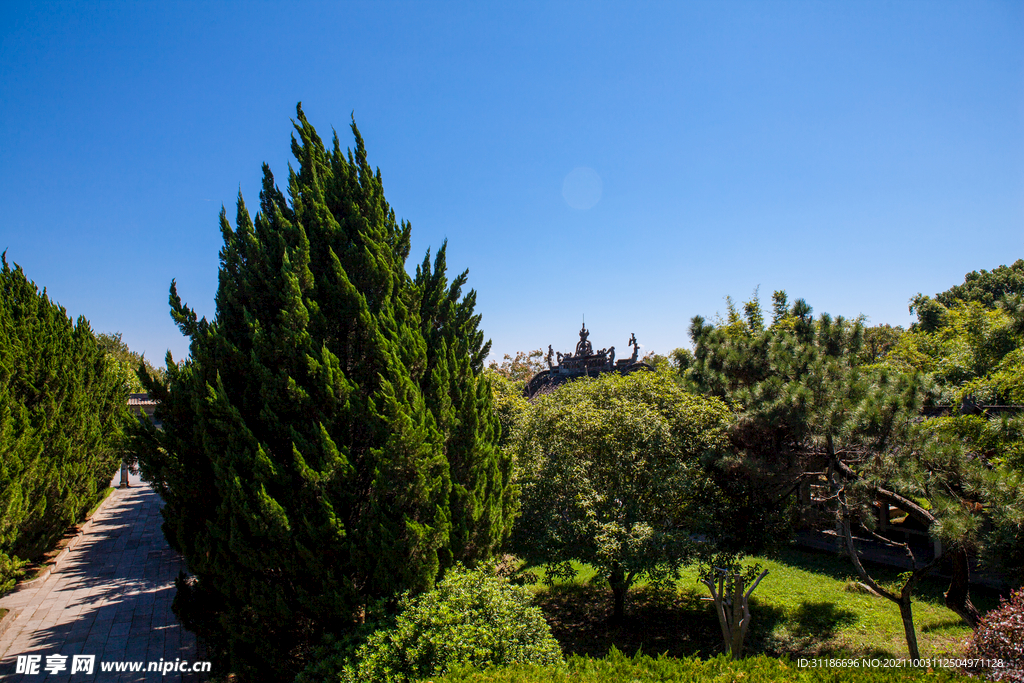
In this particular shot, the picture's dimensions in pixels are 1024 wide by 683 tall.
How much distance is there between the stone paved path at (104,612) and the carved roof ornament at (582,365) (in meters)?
15.5

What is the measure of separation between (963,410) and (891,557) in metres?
5.13

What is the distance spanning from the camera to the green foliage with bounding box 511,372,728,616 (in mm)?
9109

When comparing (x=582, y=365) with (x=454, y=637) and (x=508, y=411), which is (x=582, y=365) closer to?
(x=508, y=411)

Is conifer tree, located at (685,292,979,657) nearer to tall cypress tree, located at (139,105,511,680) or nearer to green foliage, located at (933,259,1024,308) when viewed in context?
tall cypress tree, located at (139,105,511,680)

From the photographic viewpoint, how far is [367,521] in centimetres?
710

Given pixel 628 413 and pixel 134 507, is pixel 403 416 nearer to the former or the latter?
pixel 628 413

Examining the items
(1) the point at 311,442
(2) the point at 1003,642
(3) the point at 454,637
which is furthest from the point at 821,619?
(1) the point at 311,442

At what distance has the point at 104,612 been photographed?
10539 mm

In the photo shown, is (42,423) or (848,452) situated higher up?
(42,423)

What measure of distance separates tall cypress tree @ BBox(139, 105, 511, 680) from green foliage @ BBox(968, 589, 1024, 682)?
6.72 metres

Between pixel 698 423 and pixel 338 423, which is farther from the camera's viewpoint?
pixel 698 423

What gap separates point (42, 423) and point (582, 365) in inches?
779

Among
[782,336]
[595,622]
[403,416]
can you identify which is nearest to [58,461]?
[403,416]

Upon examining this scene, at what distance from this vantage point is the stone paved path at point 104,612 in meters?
8.74
